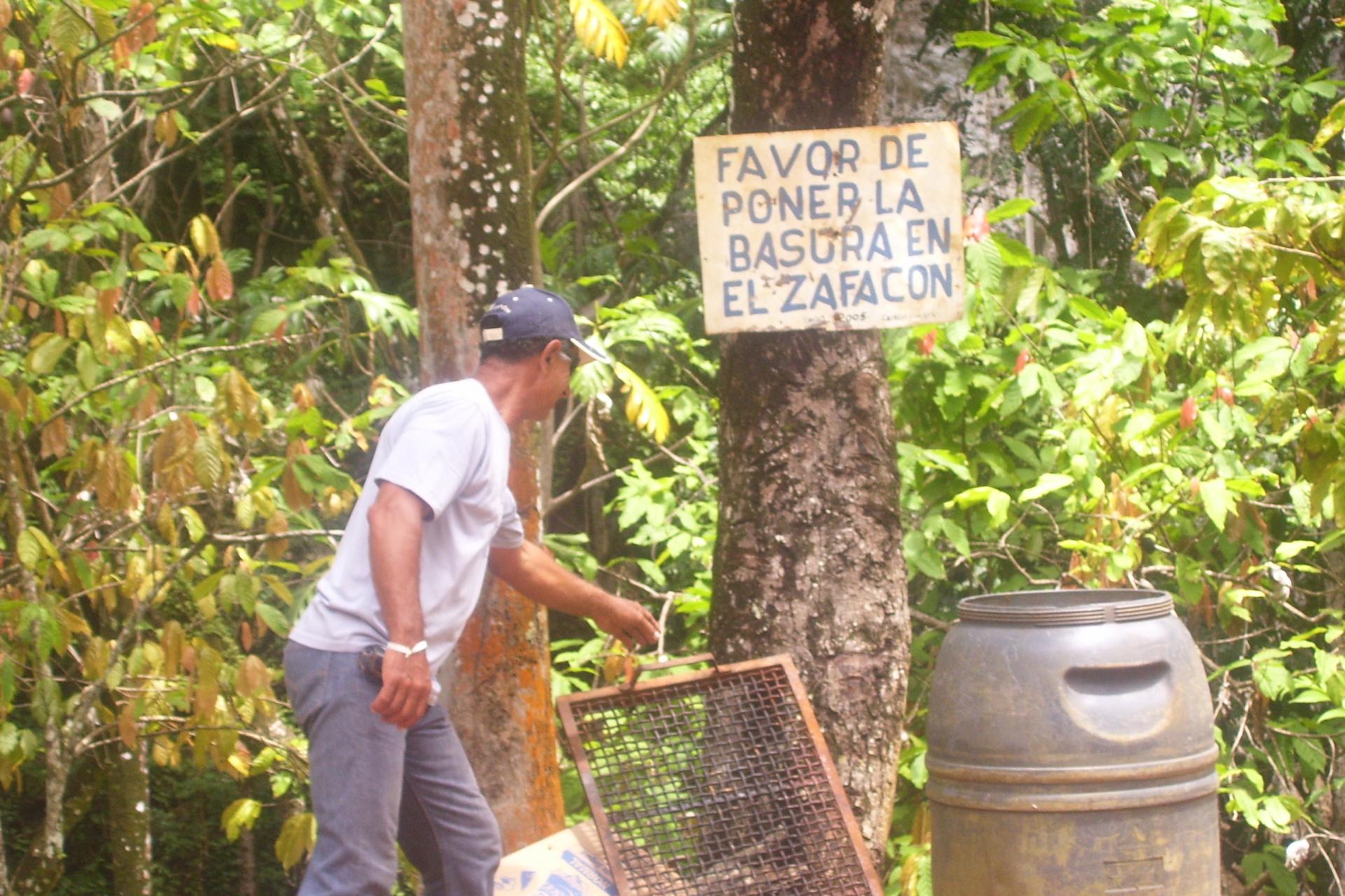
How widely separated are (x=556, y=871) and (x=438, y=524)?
826mm

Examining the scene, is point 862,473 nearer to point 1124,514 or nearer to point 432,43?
point 1124,514

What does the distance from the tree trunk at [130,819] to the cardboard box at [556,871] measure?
2.49 meters

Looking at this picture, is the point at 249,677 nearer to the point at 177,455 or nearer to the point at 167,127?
the point at 177,455

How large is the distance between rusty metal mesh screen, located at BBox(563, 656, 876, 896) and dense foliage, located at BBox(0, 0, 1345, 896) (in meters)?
0.58

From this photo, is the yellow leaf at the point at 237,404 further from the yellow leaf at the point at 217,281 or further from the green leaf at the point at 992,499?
the green leaf at the point at 992,499

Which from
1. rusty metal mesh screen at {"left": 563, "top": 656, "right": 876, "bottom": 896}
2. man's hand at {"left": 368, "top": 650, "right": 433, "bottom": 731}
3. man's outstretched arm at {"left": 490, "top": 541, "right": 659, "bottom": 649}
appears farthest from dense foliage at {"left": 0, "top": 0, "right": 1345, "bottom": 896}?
man's hand at {"left": 368, "top": 650, "right": 433, "bottom": 731}

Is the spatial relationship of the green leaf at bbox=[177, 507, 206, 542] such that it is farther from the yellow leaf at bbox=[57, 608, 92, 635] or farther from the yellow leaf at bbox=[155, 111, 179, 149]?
the yellow leaf at bbox=[155, 111, 179, 149]

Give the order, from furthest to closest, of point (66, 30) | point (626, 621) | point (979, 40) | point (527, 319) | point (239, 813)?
point (239, 813) → point (979, 40) → point (66, 30) → point (626, 621) → point (527, 319)

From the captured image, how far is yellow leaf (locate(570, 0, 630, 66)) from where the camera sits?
4004 millimetres

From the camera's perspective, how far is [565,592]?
3.26m

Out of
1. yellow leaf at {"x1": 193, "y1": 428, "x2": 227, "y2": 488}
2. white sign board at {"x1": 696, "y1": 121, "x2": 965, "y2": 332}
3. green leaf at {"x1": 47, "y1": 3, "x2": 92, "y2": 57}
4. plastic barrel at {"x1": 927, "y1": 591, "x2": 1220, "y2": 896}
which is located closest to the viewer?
plastic barrel at {"x1": 927, "y1": 591, "x2": 1220, "y2": 896}

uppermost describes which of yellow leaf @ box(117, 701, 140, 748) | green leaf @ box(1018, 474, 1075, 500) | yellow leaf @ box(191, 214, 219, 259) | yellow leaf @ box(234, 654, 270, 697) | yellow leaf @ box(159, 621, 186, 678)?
yellow leaf @ box(191, 214, 219, 259)

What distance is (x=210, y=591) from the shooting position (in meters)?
3.99

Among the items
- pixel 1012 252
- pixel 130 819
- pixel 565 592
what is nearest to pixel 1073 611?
pixel 565 592
